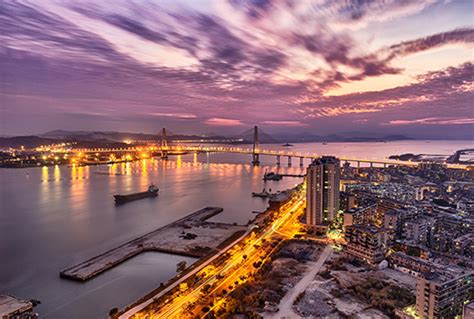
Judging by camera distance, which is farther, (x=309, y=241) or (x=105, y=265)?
(x=309, y=241)

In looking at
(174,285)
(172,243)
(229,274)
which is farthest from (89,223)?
(229,274)

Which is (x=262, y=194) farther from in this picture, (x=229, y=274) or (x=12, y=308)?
(x=12, y=308)

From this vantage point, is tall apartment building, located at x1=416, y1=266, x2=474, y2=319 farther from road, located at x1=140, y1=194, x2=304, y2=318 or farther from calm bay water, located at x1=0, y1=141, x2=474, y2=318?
calm bay water, located at x1=0, y1=141, x2=474, y2=318

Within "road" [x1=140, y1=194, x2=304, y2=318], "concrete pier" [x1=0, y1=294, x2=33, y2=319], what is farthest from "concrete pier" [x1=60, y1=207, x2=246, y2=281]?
"concrete pier" [x1=0, y1=294, x2=33, y2=319]

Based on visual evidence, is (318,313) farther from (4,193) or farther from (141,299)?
(4,193)

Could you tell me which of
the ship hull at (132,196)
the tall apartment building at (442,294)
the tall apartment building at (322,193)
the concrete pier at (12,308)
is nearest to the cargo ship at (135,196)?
the ship hull at (132,196)

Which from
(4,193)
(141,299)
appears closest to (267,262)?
(141,299)
